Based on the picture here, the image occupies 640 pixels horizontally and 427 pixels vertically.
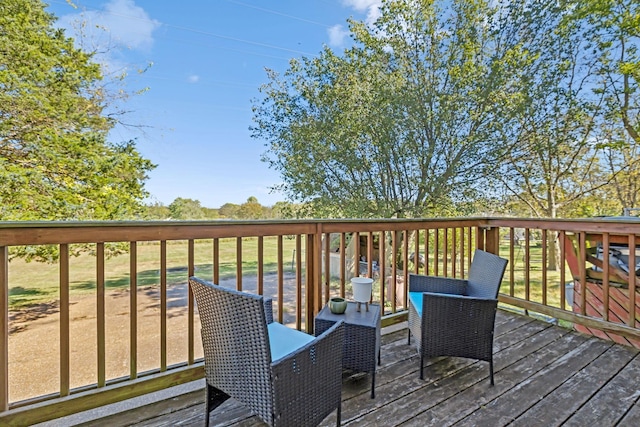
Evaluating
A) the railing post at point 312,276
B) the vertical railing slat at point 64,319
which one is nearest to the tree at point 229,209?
the railing post at point 312,276

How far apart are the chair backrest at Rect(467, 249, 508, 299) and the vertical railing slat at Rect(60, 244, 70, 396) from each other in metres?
2.69

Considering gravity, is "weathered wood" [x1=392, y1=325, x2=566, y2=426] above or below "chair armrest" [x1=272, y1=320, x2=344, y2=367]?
below

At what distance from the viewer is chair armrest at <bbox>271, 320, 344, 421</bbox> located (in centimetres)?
125

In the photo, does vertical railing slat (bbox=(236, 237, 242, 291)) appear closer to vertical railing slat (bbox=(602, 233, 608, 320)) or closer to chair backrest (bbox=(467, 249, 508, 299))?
chair backrest (bbox=(467, 249, 508, 299))

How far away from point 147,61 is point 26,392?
22.4 feet

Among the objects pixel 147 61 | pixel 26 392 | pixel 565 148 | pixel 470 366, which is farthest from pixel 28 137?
pixel 565 148

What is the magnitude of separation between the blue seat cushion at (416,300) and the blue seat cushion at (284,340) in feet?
3.16

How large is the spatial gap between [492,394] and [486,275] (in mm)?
857

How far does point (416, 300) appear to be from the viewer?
8.10 feet

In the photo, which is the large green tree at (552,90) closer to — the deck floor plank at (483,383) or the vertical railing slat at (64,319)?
the deck floor plank at (483,383)

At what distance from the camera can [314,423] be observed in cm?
137

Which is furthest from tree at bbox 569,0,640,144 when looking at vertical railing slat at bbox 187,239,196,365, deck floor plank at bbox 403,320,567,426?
vertical railing slat at bbox 187,239,196,365

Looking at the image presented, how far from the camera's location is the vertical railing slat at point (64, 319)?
5.37ft

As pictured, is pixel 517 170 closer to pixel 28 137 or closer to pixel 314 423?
pixel 314 423
